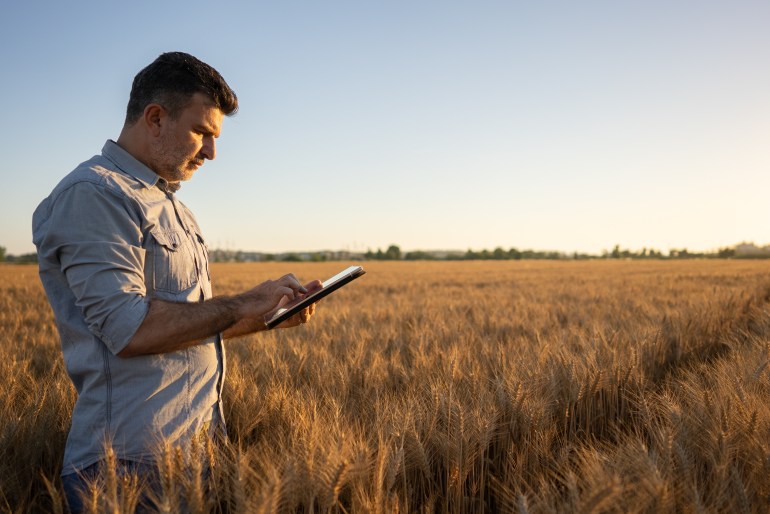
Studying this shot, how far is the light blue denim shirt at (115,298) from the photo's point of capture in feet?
4.54

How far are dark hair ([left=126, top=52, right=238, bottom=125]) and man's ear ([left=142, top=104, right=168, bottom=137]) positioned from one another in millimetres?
20

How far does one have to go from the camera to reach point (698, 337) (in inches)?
165

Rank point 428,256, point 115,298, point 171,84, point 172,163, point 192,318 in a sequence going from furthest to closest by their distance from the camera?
1. point 428,256
2. point 172,163
3. point 171,84
4. point 192,318
5. point 115,298

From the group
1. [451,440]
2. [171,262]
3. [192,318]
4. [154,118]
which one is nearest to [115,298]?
[192,318]

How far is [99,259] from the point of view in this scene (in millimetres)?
1382

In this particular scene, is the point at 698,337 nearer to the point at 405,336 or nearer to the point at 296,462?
the point at 405,336

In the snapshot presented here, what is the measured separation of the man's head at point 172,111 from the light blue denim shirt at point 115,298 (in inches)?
2.7

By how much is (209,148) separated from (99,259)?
641 millimetres

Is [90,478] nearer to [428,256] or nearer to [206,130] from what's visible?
[206,130]

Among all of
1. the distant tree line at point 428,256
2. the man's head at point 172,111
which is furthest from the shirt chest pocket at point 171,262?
the distant tree line at point 428,256

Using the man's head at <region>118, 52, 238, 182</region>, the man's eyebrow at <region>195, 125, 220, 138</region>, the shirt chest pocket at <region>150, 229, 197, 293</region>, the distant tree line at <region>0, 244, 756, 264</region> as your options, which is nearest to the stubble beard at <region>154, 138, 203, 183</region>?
the man's head at <region>118, 52, 238, 182</region>

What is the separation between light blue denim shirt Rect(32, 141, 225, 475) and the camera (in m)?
1.38

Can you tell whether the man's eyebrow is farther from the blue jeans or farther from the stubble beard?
the blue jeans

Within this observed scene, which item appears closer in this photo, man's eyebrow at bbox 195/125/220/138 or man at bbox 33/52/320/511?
man at bbox 33/52/320/511
